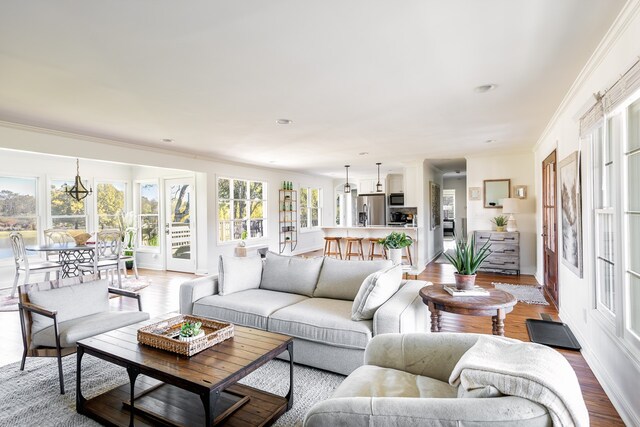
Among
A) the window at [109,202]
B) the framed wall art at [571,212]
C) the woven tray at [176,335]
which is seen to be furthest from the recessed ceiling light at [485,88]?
the window at [109,202]

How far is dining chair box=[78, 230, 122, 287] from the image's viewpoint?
5460 millimetres

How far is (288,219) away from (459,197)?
21.2 ft

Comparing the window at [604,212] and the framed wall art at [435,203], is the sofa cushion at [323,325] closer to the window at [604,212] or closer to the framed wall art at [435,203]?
the window at [604,212]

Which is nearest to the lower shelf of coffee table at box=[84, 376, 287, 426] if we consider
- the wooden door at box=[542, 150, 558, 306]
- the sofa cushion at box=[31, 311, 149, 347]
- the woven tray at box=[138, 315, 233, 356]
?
the woven tray at box=[138, 315, 233, 356]

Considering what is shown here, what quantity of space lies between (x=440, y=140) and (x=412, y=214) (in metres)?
3.69

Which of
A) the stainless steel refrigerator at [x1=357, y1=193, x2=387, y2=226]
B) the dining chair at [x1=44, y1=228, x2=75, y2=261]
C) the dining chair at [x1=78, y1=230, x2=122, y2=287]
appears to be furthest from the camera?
the stainless steel refrigerator at [x1=357, y1=193, x2=387, y2=226]

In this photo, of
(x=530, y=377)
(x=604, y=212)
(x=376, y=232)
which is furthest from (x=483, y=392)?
(x=376, y=232)

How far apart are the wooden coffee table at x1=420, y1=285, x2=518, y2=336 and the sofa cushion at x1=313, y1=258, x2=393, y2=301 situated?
71 centimetres

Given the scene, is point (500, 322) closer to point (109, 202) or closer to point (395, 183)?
point (109, 202)

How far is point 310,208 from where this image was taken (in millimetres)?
10734

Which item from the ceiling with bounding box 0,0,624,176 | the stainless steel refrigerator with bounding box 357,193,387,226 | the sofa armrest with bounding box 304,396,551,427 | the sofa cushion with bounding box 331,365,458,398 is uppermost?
the ceiling with bounding box 0,0,624,176

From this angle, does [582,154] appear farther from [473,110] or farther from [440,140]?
[440,140]

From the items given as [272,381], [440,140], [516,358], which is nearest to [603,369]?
[516,358]

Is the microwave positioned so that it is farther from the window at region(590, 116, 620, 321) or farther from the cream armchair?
the cream armchair
